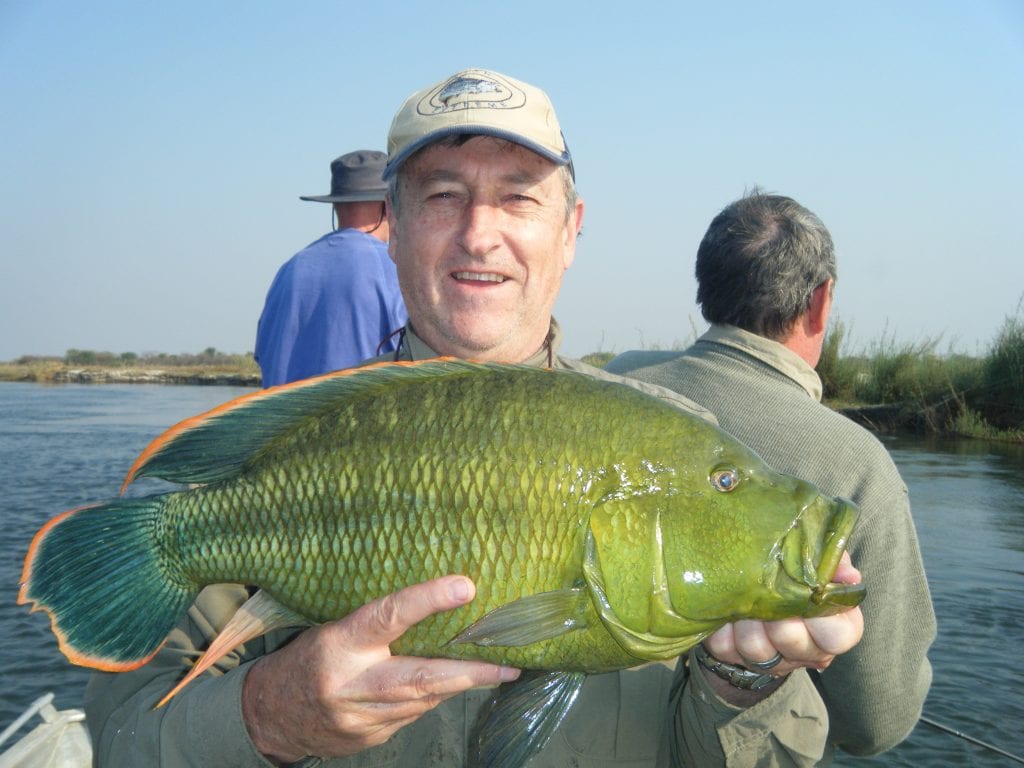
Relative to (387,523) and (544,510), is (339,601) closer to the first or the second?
(387,523)

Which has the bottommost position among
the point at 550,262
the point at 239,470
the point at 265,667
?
the point at 265,667

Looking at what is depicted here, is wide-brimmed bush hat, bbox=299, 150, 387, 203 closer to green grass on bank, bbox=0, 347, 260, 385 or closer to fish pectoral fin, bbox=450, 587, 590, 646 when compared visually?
fish pectoral fin, bbox=450, 587, 590, 646

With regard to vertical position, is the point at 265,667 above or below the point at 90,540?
below

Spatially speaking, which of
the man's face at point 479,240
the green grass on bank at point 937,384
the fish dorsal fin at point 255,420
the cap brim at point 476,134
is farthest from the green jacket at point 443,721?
the green grass on bank at point 937,384

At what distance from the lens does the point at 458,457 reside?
190 centimetres

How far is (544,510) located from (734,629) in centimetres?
53

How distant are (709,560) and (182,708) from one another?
1.39 metres

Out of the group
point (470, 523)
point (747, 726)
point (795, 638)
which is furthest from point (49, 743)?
point (795, 638)

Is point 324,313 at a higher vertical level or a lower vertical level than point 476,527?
higher

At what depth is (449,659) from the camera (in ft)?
6.15

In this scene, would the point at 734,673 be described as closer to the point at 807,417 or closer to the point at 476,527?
the point at 476,527

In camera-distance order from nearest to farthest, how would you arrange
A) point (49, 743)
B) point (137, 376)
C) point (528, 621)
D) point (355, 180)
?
point (528, 621)
point (49, 743)
point (355, 180)
point (137, 376)

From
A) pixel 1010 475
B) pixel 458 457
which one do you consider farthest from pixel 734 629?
pixel 1010 475

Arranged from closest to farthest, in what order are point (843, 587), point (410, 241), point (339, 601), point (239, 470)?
point (843, 587), point (339, 601), point (239, 470), point (410, 241)
